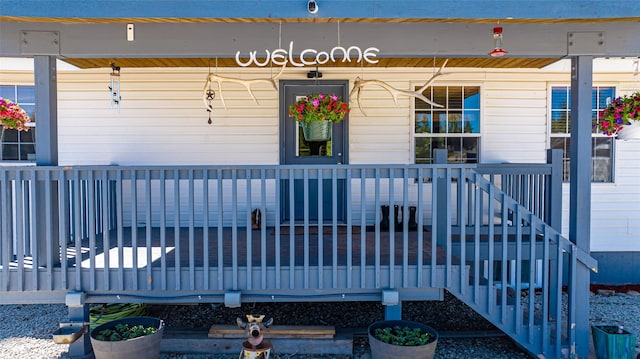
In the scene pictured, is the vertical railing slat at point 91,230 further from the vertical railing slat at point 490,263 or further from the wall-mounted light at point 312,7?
the vertical railing slat at point 490,263

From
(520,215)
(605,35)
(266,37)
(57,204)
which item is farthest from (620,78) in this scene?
(57,204)

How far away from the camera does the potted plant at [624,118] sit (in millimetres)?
3822

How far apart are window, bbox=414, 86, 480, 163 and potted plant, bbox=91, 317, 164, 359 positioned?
3.69 meters

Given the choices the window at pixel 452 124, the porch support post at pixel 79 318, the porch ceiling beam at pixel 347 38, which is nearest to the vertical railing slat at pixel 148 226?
the porch support post at pixel 79 318

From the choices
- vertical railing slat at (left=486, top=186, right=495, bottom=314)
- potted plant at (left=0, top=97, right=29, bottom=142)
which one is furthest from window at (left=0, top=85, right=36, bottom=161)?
vertical railing slat at (left=486, top=186, right=495, bottom=314)

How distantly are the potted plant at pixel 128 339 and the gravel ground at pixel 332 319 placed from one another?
434 millimetres

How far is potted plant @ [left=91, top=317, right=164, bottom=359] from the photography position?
3.17m

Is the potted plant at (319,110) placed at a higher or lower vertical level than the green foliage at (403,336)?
higher

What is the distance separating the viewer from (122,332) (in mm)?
3346

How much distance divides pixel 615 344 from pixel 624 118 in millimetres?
1913

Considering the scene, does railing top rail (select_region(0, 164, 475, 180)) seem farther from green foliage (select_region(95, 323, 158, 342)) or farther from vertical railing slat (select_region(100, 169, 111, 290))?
green foliage (select_region(95, 323, 158, 342))

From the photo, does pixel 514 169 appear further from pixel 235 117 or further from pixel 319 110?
pixel 235 117

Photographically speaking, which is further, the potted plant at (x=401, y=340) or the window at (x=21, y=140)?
the window at (x=21, y=140)

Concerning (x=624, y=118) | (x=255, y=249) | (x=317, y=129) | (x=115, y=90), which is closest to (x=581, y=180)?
(x=624, y=118)
